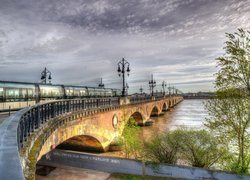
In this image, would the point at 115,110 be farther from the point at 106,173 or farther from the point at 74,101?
the point at 74,101

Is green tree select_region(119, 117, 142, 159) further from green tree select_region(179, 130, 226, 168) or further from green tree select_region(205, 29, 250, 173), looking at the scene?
green tree select_region(205, 29, 250, 173)

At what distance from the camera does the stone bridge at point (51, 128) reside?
2.53 m

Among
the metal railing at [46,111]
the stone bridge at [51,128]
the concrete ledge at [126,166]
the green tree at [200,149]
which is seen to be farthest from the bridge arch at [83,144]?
the green tree at [200,149]

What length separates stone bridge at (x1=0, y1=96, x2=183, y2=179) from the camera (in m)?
2.53

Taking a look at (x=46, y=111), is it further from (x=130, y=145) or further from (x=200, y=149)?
(x=200, y=149)

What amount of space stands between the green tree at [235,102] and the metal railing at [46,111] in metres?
9.74

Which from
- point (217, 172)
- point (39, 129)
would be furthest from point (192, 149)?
point (39, 129)

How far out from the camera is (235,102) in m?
14.7

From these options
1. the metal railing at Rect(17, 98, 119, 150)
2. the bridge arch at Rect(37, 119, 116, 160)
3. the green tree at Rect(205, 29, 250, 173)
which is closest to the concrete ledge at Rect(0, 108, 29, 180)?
the metal railing at Rect(17, 98, 119, 150)

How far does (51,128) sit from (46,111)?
119 cm

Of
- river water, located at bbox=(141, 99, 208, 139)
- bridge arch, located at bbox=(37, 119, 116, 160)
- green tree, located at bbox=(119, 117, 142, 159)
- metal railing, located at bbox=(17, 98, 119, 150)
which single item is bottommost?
river water, located at bbox=(141, 99, 208, 139)

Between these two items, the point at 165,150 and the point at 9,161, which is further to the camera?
the point at 165,150

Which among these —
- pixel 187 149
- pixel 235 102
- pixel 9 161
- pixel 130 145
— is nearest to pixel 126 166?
pixel 130 145

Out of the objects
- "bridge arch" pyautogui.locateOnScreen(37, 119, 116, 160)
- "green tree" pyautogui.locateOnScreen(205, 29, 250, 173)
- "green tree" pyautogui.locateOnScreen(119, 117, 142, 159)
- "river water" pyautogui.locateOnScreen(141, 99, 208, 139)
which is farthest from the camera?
"river water" pyautogui.locateOnScreen(141, 99, 208, 139)
